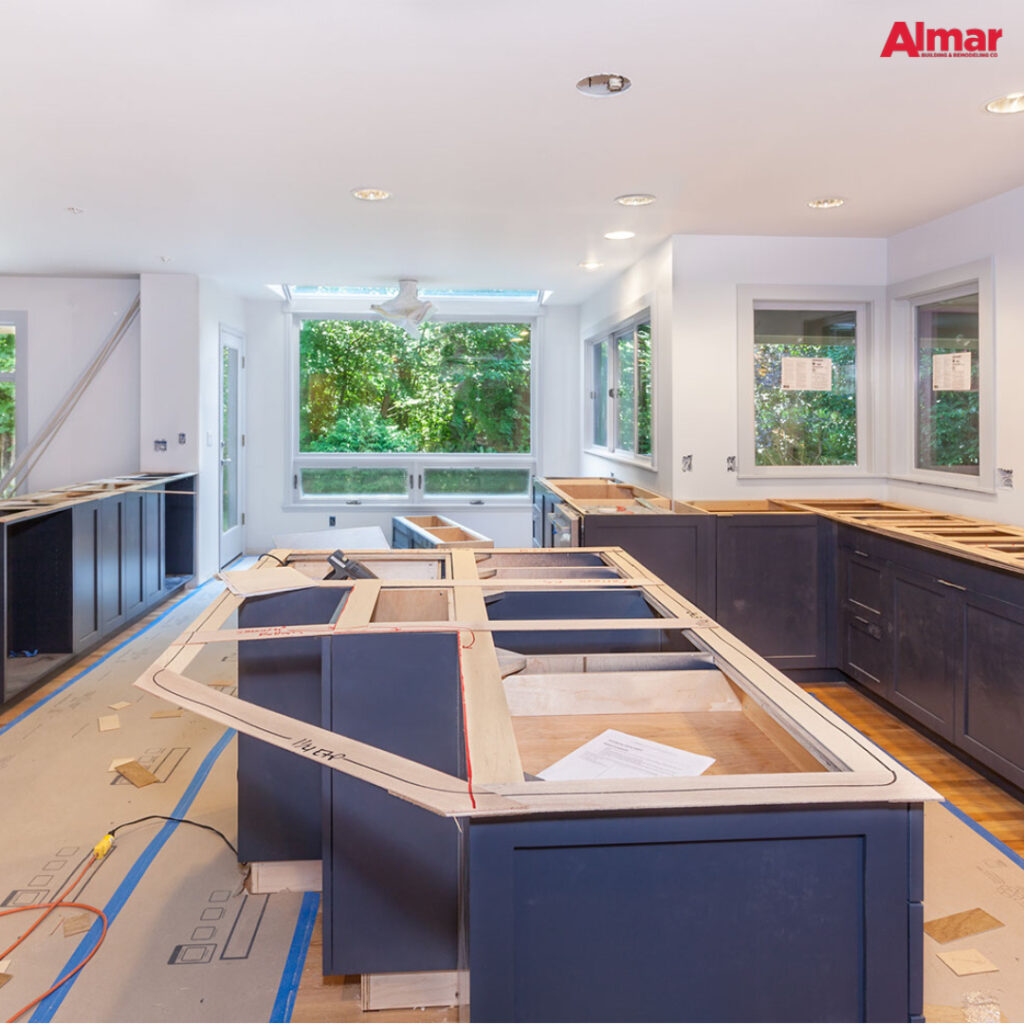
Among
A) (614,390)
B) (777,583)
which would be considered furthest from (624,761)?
(614,390)

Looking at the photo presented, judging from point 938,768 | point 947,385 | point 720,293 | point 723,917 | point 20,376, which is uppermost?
point 720,293

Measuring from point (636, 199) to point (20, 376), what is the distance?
5476 mm

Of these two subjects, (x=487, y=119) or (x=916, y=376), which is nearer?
(x=487, y=119)

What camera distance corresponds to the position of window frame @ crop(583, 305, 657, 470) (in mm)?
5625

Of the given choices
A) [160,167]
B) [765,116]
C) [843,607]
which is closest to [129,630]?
[160,167]

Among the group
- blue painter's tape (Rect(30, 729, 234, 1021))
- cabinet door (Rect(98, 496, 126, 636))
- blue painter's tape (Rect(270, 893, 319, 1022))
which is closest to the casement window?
cabinet door (Rect(98, 496, 126, 636))

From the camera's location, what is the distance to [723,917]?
105cm

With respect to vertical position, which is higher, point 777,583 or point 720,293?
point 720,293

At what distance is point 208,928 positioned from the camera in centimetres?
239

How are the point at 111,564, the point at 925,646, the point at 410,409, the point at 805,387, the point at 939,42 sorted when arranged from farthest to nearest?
the point at 410,409
the point at 111,564
the point at 805,387
the point at 925,646
the point at 939,42

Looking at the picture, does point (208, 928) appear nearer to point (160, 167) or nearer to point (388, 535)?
point (160, 167)

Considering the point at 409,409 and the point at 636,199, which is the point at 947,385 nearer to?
the point at 636,199

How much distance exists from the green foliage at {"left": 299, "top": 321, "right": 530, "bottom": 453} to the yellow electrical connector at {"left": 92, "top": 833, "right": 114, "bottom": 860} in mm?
6070

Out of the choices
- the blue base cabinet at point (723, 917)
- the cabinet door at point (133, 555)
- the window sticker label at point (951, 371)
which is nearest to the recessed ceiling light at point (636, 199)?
the window sticker label at point (951, 371)
